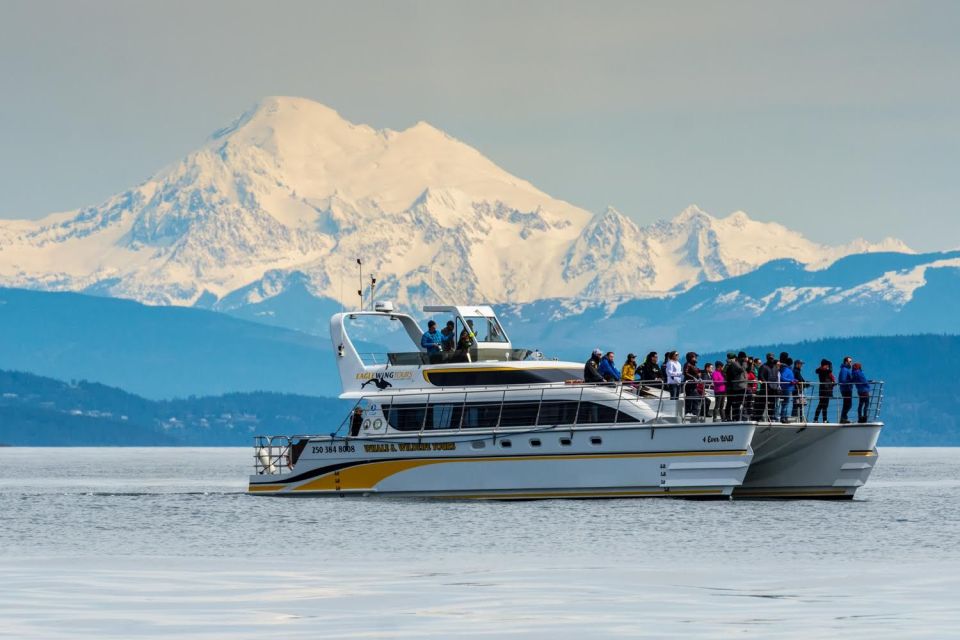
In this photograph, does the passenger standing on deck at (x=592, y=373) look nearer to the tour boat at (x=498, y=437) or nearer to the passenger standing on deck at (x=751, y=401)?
the tour boat at (x=498, y=437)

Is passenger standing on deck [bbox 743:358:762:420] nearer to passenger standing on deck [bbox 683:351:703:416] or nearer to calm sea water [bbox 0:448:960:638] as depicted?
passenger standing on deck [bbox 683:351:703:416]

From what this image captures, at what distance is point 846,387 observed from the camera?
59.1 metres

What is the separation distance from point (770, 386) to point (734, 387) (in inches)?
76.2

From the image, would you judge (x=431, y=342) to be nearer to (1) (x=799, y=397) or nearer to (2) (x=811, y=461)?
(1) (x=799, y=397)

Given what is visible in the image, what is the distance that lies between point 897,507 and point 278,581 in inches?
1241

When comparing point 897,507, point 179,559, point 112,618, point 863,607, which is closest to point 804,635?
point 863,607

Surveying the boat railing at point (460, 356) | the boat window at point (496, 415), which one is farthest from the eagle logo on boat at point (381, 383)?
the boat window at point (496, 415)

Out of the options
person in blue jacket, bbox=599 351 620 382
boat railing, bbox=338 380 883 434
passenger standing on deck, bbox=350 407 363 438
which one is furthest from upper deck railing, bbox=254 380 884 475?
passenger standing on deck, bbox=350 407 363 438

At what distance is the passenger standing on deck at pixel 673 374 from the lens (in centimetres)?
5641

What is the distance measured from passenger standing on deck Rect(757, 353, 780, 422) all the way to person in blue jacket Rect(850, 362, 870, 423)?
239 centimetres

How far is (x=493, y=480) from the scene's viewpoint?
191ft

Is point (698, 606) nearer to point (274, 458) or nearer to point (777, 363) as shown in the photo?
point (777, 363)

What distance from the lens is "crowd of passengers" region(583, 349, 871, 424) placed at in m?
56.3

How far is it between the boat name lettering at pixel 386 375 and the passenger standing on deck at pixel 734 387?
10715 mm
